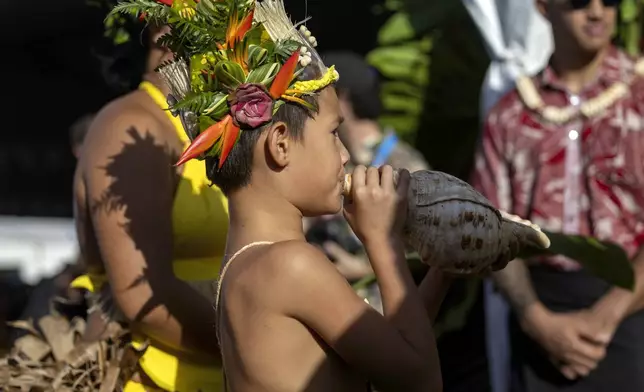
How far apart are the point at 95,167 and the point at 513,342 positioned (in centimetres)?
193

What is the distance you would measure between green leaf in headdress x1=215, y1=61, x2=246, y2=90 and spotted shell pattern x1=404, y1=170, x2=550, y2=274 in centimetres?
43

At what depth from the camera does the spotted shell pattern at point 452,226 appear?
2.66 meters

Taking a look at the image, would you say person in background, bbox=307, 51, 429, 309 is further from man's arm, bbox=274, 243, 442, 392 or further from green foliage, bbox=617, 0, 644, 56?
man's arm, bbox=274, 243, 442, 392

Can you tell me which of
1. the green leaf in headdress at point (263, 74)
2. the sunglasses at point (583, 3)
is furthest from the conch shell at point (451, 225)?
the sunglasses at point (583, 3)

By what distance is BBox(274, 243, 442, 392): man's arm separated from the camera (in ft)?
8.30

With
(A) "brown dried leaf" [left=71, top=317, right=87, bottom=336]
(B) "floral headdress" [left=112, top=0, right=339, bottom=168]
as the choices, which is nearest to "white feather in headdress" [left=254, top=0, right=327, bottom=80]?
(B) "floral headdress" [left=112, top=0, right=339, bottom=168]

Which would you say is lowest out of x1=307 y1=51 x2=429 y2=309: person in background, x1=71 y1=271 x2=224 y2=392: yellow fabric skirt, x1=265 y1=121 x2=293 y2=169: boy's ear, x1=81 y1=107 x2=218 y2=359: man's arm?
x1=307 y1=51 x2=429 y2=309: person in background

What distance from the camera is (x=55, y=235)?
899cm

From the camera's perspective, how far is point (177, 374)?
3211 mm

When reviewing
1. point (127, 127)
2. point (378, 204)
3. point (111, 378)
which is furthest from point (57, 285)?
point (378, 204)

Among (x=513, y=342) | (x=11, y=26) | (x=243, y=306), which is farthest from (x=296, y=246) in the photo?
(x=11, y=26)

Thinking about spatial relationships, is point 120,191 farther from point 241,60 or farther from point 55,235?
point 55,235

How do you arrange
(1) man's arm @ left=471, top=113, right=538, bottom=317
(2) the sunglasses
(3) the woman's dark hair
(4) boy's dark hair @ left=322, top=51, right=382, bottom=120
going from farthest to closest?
(4) boy's dark hair @ left=322, top=51, right=382, bottom=120
(2) the sunglasses
(1) man's arm @ left=471, top=113, right=538, bottom=317
(3) the woman's dark hair

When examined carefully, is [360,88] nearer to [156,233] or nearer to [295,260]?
[156,233]
